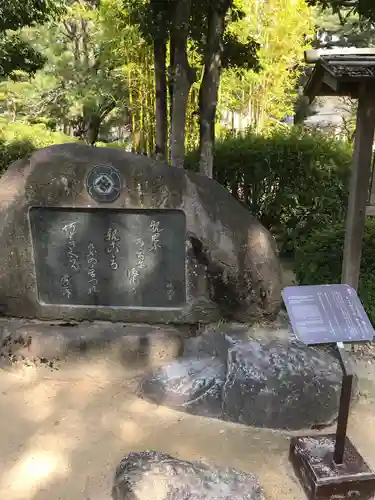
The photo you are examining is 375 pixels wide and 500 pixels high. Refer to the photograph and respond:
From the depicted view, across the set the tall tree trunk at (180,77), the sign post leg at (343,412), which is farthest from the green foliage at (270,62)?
the sign post leg at (343,412)

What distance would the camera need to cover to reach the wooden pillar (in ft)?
12.4

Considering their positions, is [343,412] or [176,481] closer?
[176,481]

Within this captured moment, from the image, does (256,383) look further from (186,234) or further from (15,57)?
(15,57)

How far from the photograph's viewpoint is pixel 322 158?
22.9 feet

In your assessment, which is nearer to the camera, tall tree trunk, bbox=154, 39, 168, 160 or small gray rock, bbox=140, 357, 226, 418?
small gray rock, bbox=140, 357, 226, 418

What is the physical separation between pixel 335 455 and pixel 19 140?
9.41 metres

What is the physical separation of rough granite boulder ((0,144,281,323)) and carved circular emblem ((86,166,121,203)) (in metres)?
0.03

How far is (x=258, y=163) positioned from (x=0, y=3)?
371cm

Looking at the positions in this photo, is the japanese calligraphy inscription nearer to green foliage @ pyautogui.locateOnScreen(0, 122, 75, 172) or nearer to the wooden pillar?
the wooden pillar

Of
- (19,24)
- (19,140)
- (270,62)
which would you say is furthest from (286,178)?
(270,62)

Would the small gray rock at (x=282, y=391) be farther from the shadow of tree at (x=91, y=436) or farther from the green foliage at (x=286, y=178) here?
the green foliage at (x=286, y=178)

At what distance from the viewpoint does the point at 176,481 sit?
255cm

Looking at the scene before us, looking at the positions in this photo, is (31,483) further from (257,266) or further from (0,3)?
(0,3)

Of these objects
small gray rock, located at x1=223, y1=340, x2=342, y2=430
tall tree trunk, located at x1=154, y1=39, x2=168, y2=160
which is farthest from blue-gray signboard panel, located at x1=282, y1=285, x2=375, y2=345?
tall tree trunk, located at x1=154, y1=39, x2=168, y2=160
